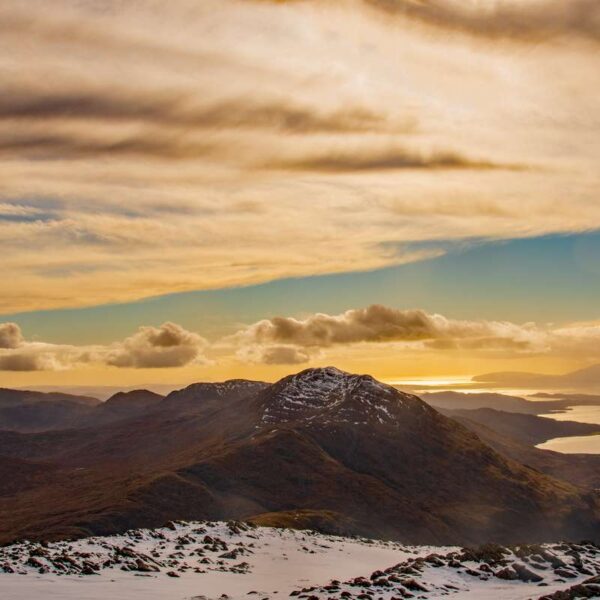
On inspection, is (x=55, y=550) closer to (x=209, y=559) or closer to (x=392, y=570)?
(x=209, y=559)

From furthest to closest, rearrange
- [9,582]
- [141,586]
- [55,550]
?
[55,550], [141,586], [9,582]

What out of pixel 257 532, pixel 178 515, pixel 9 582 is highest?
pixel 9 582

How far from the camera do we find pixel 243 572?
135 ft

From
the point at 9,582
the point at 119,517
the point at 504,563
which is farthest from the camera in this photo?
the point at 119,517

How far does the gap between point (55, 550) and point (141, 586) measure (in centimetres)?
1023

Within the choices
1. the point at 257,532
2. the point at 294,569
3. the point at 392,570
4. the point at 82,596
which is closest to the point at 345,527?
the point at 257,532

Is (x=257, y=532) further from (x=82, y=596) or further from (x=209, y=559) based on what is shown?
(x=82, y=596)

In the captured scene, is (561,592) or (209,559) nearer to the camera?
(561,592)

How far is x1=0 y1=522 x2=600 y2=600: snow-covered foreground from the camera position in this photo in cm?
3001

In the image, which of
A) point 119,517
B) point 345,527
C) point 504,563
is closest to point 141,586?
point 504,563

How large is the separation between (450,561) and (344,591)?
8.38 meters

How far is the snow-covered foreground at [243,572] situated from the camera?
30013 millimetres

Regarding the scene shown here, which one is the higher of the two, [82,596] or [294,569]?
[82,596]

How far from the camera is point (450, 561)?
35906 mm
